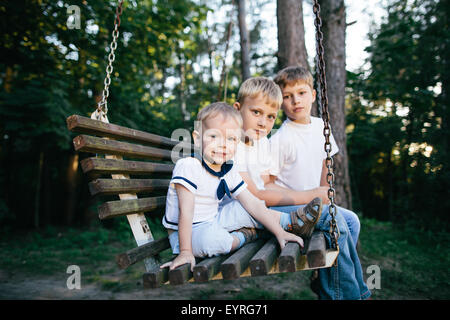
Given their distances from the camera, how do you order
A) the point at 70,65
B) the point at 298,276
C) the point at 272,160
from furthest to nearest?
the point at 70,65 → the point at 298,276 → the point at 272,160

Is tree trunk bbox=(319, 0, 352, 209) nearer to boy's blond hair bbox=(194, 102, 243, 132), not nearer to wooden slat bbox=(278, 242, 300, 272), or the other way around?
boy's blond hair bbox=(194, 102, 243, 132)

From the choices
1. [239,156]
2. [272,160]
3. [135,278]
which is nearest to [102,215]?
[239,156]

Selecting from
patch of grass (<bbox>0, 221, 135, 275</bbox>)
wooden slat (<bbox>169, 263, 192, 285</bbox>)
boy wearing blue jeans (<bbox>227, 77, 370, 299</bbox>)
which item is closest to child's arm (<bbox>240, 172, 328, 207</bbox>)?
boy wearing blue jeans (<bbox>227, 77, 370, 299</bbox>)

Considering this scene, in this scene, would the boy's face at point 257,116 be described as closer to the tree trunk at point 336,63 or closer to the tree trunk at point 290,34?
the tree trunk at point 290,34

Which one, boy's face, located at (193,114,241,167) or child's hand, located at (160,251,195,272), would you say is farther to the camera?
boy's face, located at (193,114,241,167)

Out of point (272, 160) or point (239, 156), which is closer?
point (239, 156)

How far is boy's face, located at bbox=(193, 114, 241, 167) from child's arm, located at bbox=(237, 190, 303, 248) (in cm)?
29

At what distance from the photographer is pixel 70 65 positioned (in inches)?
254

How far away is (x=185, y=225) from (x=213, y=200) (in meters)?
0.31

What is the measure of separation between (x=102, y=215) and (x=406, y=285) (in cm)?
367

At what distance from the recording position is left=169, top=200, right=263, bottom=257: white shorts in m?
1.87

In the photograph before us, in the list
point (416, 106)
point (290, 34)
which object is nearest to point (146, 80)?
point (290, 34)
